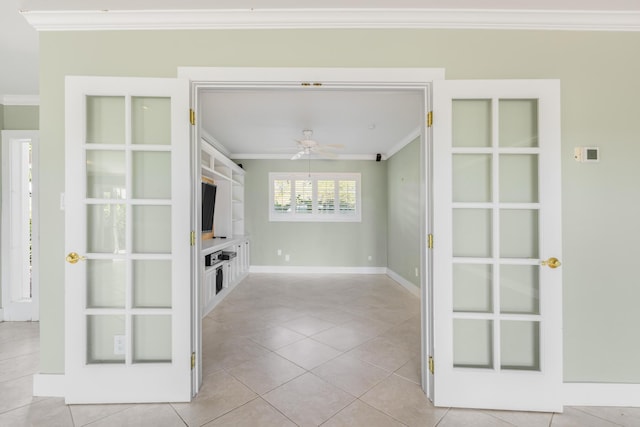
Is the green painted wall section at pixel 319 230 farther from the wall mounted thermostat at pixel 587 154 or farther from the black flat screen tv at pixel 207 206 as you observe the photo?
the wall mounted thermostat at pixel 587 154

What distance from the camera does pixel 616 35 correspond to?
184 cm

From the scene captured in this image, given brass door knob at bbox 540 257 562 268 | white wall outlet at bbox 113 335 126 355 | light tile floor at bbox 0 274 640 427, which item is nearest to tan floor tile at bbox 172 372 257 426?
light tile floor at bbox 0 274 640 427

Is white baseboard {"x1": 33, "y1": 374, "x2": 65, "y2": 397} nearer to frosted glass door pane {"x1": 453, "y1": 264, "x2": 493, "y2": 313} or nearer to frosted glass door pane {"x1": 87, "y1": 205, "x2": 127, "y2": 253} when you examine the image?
frosted glass door pane {"x1": 87, "y1": 205, "x2": 127, "y2": 253}

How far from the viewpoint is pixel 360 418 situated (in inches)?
67.5

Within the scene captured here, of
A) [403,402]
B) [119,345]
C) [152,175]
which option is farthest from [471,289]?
[119,345]

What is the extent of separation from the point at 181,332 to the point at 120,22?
2.09 metres

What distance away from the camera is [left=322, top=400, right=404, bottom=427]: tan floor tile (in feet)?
5.46

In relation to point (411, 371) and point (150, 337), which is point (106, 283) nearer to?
point (150, 337)

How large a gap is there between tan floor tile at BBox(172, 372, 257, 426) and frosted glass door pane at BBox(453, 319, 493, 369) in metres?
1.43

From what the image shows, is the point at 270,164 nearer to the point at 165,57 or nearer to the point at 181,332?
the point at 165,57

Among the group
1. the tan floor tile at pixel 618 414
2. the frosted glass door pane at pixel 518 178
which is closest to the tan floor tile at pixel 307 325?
the tan floor tile at pixel 618 414

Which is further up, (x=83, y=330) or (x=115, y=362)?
(x=83, y=330)

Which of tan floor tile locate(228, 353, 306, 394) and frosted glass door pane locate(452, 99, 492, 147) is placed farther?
tan floor tile locate(228, 353, 306, 394)

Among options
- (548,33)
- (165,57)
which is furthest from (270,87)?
(548,33)
